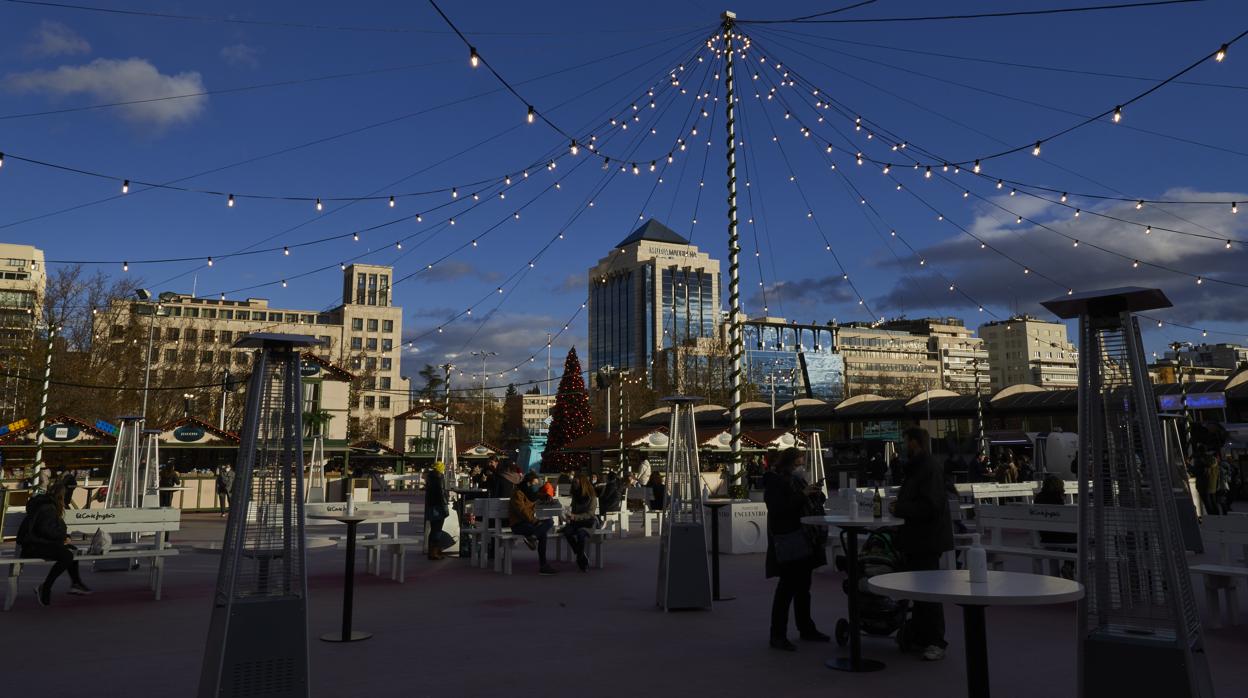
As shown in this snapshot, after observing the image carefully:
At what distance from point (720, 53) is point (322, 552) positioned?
12263 millimetres

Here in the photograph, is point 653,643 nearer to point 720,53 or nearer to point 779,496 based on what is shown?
point 779,496

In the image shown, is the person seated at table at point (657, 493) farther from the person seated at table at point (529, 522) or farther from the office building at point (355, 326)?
the office building at point (355, 326)

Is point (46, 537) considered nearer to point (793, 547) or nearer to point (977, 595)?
point (793, 547)

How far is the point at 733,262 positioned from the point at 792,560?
32.3ft

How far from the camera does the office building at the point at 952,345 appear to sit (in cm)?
14512

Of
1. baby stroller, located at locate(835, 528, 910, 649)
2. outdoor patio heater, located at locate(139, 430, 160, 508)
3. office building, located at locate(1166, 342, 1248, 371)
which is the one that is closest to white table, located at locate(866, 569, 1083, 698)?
baby stroller, located at locate(835, 528, 910, 649)

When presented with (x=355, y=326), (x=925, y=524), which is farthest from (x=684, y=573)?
(x=355, y=326)

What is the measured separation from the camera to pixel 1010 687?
543cm

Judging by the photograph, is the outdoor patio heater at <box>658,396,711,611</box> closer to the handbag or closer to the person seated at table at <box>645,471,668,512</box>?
the handbag

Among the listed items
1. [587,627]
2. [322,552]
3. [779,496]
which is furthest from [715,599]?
[322,552]

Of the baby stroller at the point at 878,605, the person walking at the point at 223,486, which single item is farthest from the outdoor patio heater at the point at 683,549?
the person walking at the point at 223,486

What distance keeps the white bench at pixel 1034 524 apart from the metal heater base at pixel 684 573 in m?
3.07

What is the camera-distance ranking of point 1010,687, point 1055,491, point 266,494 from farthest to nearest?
point 1055,491 → point 1010,687 → point 266,494

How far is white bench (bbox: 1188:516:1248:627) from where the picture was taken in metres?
7.27
